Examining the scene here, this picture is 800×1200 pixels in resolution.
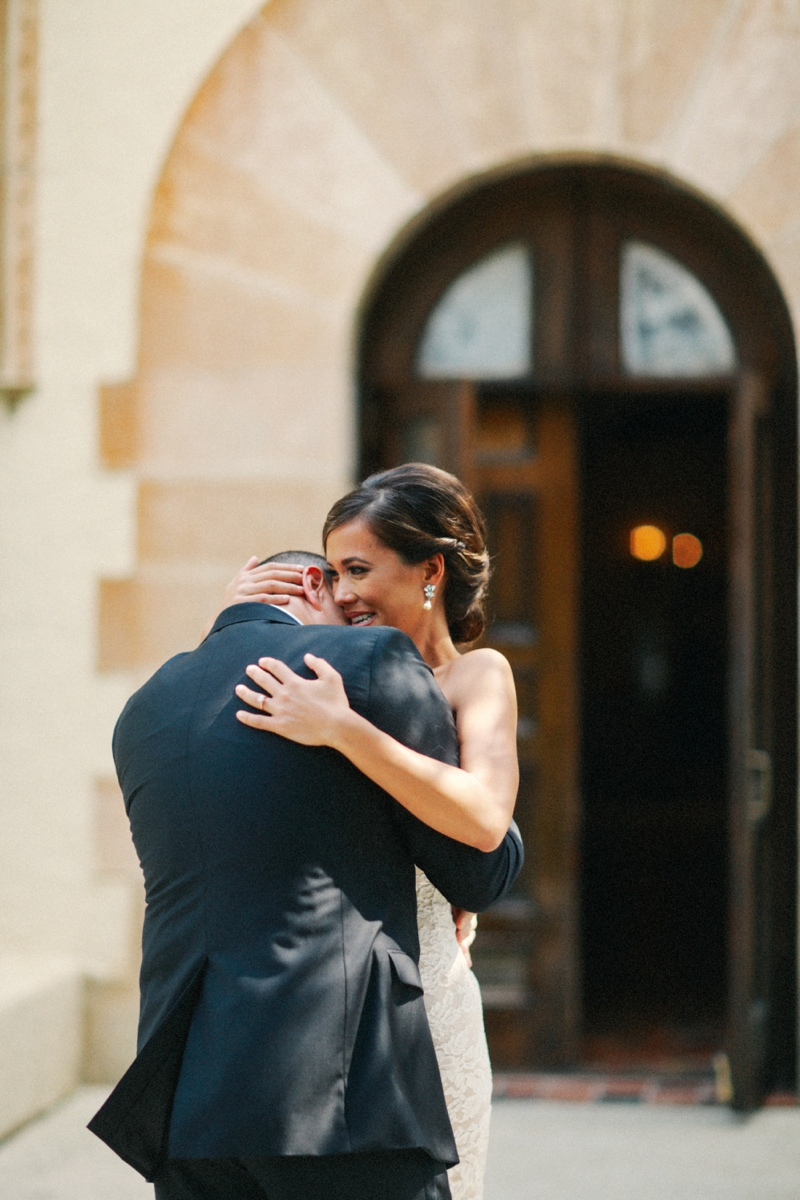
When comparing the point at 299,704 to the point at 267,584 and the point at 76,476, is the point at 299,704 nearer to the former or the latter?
the point at 267,584

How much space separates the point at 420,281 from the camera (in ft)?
15.9

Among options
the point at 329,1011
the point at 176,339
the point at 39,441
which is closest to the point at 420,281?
the point at 176,339

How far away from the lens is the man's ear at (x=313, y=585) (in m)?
2.11

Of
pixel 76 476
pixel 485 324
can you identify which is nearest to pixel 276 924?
pixel 76 476

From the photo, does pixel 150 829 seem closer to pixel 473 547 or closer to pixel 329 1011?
pixel 329 1011

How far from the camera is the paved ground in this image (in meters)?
3.69

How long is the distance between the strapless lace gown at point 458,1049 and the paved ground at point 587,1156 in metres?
1.84

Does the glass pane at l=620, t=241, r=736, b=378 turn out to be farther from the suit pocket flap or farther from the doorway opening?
the suit pocket flap

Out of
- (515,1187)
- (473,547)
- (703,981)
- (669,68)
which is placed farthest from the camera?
(703,981)

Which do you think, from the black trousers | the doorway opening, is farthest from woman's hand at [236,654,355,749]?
the doorway opening

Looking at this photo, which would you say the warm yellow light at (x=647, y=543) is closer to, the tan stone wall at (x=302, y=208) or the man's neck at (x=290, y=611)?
the tan stone wall at (x=302, y=208)

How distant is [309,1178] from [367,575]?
3.17ft

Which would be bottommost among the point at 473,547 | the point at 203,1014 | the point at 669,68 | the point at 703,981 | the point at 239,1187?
the point at 703,981

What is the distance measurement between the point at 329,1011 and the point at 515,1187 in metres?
2.48
